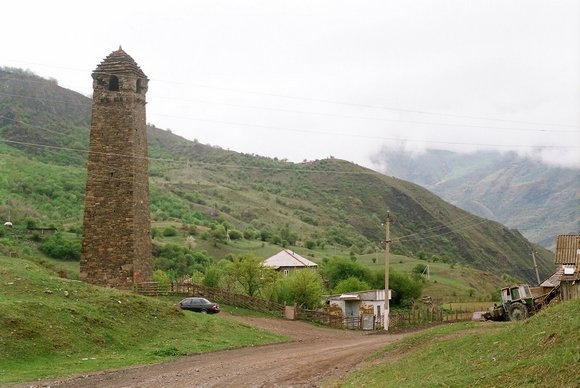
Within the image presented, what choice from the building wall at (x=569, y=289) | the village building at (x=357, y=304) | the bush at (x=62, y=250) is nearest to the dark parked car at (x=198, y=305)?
the village building at (x=357, y=304)

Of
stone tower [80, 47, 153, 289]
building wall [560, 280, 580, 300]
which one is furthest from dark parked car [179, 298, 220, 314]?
building wall [560, 280, 580, 300]

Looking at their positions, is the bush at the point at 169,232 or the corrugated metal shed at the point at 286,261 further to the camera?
the bush at the point at 169,232

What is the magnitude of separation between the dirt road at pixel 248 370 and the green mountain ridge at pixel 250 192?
5958 cm

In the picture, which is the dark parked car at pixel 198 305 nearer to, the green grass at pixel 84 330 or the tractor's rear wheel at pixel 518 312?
the green grass at pixel 84 330

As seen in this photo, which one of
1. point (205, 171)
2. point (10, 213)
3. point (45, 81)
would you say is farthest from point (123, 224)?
point (45, 81)

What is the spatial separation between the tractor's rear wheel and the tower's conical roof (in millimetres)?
21023

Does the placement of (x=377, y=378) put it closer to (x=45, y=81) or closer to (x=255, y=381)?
(x=255, y=381)

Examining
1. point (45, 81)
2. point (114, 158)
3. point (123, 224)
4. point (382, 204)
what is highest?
point (45, 81)

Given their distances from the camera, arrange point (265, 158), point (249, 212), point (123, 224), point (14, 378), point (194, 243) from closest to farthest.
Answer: point (14, 378)
point (123, 224)
point (194, 243)
point (249, 212)
point (265, 158)

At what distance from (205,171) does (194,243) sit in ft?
212

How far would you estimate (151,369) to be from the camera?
1922cm

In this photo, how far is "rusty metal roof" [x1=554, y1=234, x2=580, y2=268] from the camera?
33156 mm

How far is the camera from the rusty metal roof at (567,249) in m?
33.2

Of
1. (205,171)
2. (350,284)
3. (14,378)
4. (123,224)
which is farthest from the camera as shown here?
(205,171)
